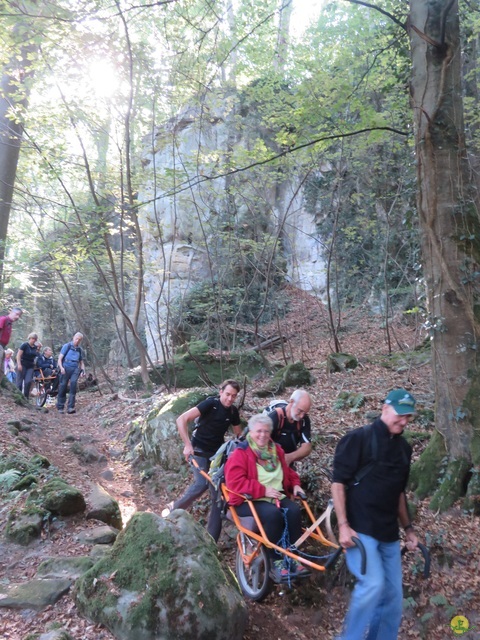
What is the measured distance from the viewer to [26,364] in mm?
11797

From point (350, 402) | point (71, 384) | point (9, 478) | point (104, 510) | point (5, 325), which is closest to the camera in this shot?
point (104, 510)

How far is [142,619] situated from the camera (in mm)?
2980

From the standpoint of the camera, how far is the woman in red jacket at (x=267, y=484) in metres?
3.93

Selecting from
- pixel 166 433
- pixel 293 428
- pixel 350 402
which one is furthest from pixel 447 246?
pixel 166 433

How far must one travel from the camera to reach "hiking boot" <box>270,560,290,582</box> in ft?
12.2

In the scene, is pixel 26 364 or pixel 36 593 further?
pixel 26 364

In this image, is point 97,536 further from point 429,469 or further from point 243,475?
point 429,469

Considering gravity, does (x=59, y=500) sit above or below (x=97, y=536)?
above

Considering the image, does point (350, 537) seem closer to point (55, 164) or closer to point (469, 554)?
point (469, 554)

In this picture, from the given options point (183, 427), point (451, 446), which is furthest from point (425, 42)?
point (183, 427)

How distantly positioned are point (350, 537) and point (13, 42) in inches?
301

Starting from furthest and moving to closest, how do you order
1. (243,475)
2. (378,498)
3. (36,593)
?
1. (243,475)
2. (36,593)
3. (378,498)

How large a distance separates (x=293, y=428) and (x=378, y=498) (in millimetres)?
1661

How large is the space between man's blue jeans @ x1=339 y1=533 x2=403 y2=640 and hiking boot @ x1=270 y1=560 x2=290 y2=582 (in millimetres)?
788
